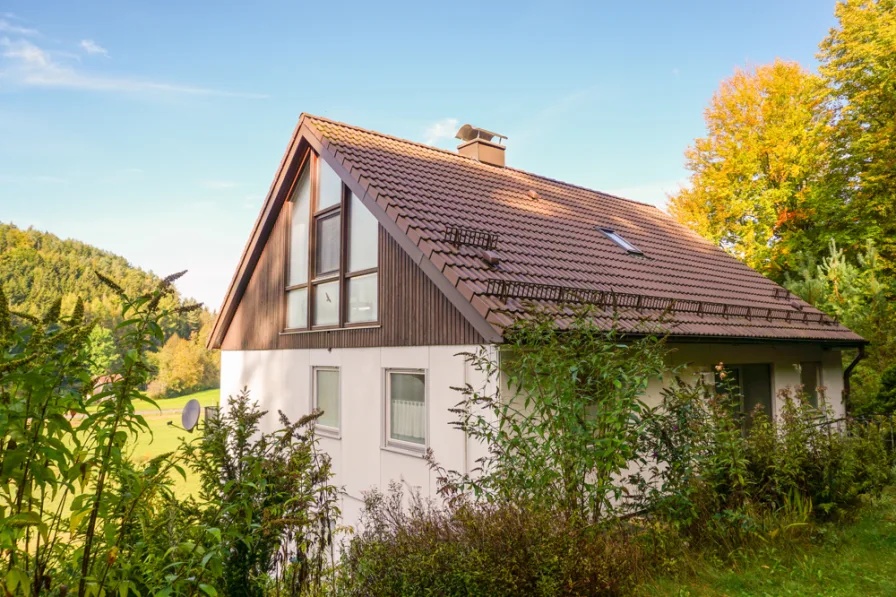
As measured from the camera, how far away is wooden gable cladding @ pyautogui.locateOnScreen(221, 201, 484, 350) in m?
7.99

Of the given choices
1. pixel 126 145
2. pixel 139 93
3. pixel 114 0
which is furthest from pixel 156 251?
pixel 114 0

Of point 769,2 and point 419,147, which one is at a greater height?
point 769,2

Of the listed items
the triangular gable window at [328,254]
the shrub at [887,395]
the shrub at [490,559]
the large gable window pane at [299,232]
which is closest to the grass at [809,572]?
the shrub at [490,559]

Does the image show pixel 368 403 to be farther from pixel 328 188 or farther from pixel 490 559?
pixel 490 559

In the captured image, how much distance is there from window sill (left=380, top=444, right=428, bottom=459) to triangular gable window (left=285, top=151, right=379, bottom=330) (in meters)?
1.99

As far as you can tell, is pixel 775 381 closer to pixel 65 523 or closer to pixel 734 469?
pixel 734 469

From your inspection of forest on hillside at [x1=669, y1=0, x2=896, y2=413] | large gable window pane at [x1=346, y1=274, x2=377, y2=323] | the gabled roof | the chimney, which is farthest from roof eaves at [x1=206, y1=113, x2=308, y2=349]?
forest on hillside at [x1=669, y1=0, x2=896, y2=413]

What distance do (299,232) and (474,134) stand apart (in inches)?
190

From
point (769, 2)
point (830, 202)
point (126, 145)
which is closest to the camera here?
point (769, 2)

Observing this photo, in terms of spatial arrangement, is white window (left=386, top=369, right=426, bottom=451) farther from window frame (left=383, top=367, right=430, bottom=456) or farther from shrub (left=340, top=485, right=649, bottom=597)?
shrub (left=340, top=485, right=649, bottom=597)

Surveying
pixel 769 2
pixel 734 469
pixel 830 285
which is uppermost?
pixel 769 2

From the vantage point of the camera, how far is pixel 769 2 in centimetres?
1650

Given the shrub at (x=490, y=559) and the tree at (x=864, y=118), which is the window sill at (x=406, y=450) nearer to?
the shrub at (x=490, y=559)

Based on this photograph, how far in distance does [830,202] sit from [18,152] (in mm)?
66584
